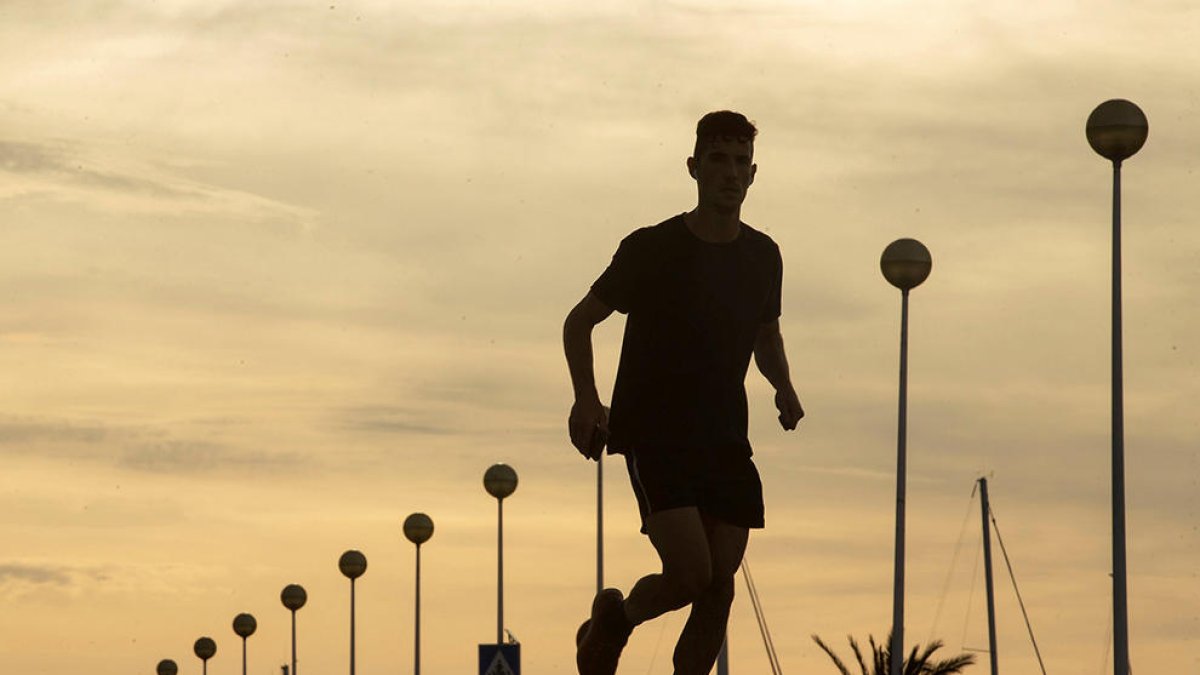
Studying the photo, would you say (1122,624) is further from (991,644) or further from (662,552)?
(991,644)

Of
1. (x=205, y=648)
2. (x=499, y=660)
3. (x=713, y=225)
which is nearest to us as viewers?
(x=713, y=225)

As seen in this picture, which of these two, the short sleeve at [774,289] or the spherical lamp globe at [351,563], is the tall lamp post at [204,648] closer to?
the spherical lamp globe at [351,563]

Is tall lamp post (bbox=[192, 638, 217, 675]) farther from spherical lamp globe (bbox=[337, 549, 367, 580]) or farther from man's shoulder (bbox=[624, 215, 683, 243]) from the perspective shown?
man's shoulder (bbox=[624, 215, 683, 243])

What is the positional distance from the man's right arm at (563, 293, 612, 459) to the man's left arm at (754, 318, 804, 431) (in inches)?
36.0

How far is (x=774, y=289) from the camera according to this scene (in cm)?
1312

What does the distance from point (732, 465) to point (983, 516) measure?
67.7m

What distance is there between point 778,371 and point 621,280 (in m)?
1.06

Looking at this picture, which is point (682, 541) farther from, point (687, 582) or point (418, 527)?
point (418, 527)

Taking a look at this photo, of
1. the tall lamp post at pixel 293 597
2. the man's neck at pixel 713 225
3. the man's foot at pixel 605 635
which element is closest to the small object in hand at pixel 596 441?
the man's foot at pixel 605 635

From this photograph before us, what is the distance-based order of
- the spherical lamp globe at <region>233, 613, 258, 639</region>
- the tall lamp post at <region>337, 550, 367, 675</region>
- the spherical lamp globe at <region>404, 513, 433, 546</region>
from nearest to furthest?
1. the spherical lamp globe at <region>404, 513, 433, 546</region>
2. the tall lamp post at <region>337, 550, 367, 675</region>
3. the spherical lamp globe at <region>233, 613, 258, 639</region>

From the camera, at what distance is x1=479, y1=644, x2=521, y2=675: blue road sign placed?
34.0m

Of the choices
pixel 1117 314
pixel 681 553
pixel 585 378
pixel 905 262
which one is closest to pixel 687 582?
pixel 681 553

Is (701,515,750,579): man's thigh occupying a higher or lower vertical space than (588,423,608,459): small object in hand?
lower

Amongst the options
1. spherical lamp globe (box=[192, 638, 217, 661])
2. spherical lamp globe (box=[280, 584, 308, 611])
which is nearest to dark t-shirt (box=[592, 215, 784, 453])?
spherical lamp globe (box=[280, 584, 308, 611])
